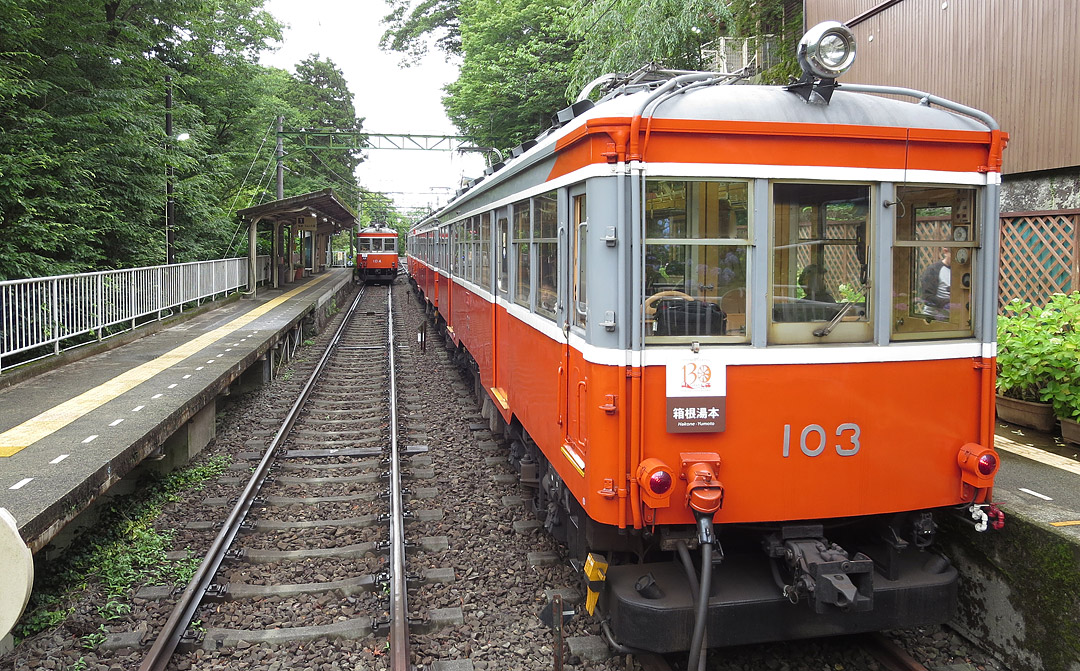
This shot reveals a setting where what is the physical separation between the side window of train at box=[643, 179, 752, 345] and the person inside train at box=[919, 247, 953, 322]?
918 mm

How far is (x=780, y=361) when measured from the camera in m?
3.54

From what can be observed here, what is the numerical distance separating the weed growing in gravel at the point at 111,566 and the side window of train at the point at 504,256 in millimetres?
3009

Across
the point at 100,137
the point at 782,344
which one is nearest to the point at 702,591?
the point at 782,344

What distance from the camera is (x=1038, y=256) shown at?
838 cm

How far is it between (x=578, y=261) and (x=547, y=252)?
0.79 meters

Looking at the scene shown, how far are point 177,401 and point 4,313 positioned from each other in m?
2.63

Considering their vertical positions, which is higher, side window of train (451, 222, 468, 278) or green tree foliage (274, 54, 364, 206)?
green tree foliage (274, 54, 364, 206)

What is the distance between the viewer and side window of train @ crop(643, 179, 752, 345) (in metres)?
3.52

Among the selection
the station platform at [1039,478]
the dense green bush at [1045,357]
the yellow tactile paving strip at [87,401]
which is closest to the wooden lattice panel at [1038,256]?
the dense green bush at [1045,357]

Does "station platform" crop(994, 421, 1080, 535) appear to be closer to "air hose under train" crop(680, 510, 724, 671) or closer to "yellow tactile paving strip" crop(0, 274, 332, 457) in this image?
"air hose under train" crop(680, 510, 724, 671)

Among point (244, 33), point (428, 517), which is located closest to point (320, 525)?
point (428, 517)

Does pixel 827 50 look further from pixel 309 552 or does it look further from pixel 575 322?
pixel 309 552

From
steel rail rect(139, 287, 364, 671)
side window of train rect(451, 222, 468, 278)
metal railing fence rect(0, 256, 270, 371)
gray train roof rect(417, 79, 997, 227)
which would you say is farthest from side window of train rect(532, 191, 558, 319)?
metal railing fence rect(0, 256, 270, 371)

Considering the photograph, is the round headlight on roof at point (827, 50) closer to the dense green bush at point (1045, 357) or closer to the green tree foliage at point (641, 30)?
the dense green bush at point (1045, 357)
